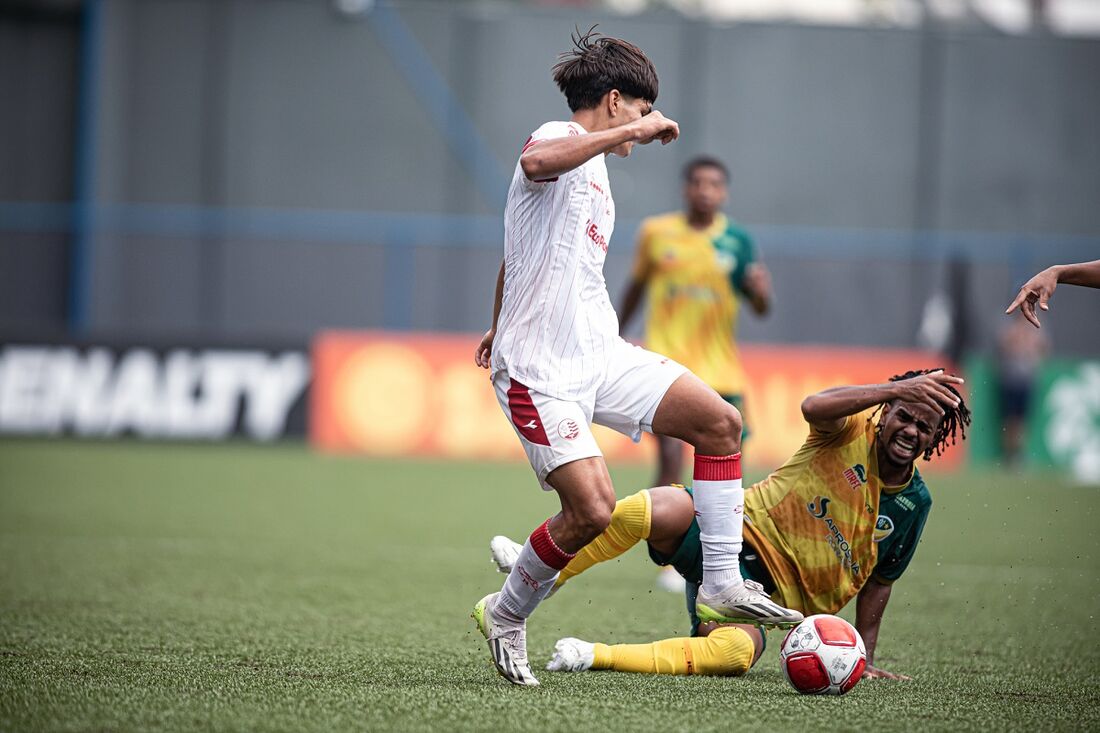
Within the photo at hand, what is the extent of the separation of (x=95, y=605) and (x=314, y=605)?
95 cm

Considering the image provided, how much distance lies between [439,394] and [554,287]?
11.8m

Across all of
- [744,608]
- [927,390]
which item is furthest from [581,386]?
[927,390]

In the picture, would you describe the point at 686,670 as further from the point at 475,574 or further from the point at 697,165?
the point at 697,165

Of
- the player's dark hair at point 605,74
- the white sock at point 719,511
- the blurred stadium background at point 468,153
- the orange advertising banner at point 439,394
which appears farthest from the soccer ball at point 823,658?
the blurred stadium background at point 468,153

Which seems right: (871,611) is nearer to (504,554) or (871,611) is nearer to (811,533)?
(811,533)

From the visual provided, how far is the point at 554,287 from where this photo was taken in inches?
185

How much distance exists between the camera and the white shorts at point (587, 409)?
462 centimetres

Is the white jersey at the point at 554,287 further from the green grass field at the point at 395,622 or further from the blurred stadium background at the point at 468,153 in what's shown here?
the blurred stadium background at the point at 468,153

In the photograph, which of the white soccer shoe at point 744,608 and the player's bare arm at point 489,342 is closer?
the white soccer shoe at point 744,608

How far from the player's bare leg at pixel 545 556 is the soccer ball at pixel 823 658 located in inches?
29.4

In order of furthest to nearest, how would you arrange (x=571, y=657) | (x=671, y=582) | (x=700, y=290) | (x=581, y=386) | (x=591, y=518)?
(x=700, y=290) < (x=671, y=582) < (x=571, y=657) < (x=581, y=386) < (x=591, y=518)

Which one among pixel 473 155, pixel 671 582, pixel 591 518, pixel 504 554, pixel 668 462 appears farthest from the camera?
pixel 473 155

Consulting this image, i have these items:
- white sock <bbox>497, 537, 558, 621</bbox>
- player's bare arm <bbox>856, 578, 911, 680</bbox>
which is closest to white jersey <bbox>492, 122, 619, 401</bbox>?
white sock <bbox>497, 537, 558, 621</bbox>

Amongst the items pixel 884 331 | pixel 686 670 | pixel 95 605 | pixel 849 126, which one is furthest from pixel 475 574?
pixel 849 126
